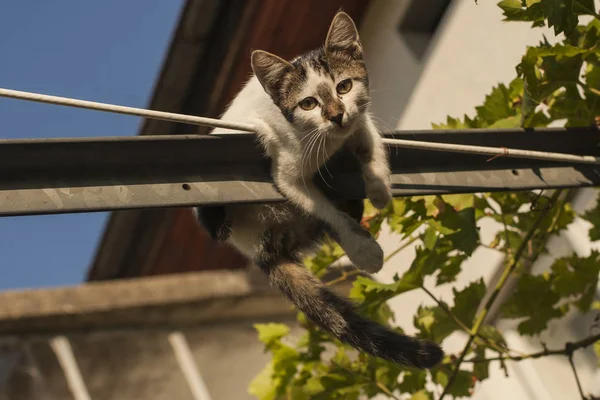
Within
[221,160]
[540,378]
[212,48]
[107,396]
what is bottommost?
[107,396]

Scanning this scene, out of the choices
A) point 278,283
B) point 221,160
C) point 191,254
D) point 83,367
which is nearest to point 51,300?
point 83,367

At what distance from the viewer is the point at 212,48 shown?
17.2 feet

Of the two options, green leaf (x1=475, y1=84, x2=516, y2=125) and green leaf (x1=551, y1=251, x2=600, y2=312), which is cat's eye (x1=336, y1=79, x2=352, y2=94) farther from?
green leaf (x1=551, y1=251, x2=600, y2=312)

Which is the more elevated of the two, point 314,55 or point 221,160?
point 314,55

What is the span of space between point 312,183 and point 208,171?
0.42 m

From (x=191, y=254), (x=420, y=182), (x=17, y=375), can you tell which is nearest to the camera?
(x=420, y=182)

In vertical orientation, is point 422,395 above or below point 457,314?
below

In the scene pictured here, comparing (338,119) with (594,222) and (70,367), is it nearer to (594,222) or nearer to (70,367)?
Answer: (594,222)

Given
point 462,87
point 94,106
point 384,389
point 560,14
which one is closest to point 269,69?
point 94,106

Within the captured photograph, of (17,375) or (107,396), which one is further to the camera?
(107,396)

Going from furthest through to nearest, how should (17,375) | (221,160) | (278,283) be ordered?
(17,375) < (278,283) < (221,160)

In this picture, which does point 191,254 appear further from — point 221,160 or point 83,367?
point 221,160

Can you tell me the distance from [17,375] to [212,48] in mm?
2391

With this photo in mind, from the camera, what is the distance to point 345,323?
2383 mm
